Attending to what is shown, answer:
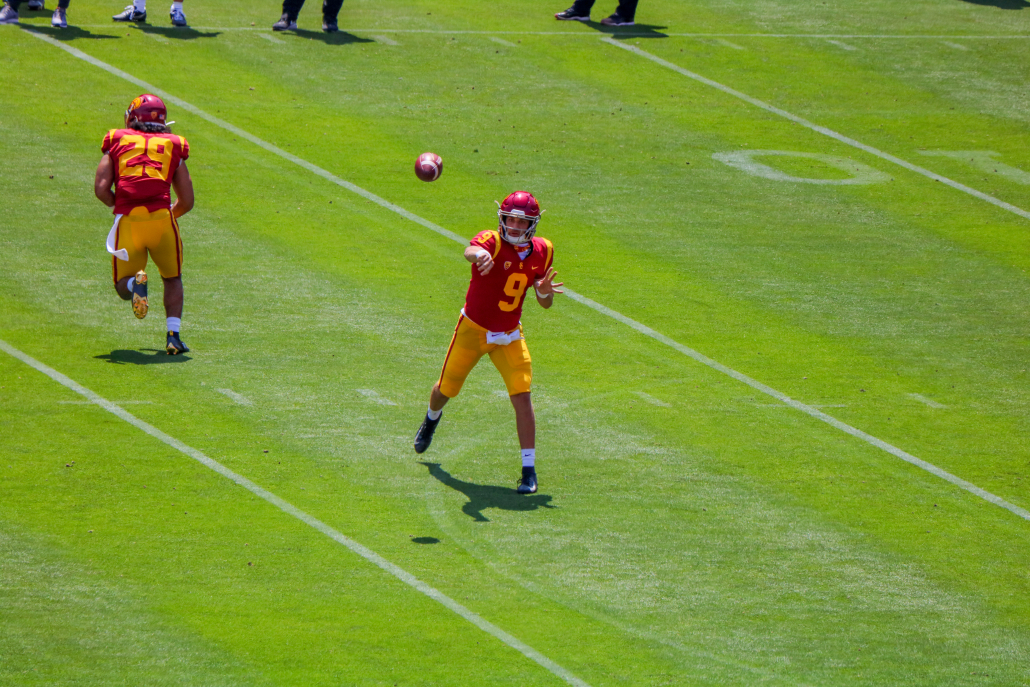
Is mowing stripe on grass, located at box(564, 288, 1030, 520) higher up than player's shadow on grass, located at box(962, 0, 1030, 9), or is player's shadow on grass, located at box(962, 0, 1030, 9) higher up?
player's shadow on grass, located at box(962, 0, 1030, 9)

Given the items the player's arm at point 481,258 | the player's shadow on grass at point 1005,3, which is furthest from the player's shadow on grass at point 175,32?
the player's shadow on grass at point 1005,3

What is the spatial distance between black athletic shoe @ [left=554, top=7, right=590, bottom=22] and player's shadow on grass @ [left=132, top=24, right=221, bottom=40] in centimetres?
601

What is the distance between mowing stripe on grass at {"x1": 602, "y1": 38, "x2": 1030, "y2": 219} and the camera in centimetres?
1855

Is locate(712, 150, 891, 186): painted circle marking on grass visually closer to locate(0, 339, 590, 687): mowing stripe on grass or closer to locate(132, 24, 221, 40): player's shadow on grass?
locate(132, 24, 221, 40): player's shadow on grass

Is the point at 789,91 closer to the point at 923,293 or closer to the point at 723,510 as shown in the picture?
the point at 923,293

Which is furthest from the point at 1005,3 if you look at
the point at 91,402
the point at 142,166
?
the point at 91,402

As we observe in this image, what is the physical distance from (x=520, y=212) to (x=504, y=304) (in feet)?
2.34

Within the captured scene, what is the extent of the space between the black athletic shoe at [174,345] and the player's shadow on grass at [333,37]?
10.6 metres

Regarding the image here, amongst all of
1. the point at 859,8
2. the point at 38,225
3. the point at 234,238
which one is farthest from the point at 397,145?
the point at 859,8

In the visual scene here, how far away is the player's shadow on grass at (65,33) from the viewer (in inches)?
834

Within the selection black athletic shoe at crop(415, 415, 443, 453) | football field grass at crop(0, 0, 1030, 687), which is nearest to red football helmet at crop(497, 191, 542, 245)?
black athletic shoe at crop(415, 415, 443, 453)

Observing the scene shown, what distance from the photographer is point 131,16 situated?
73.1ft

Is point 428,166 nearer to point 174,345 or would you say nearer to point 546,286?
point 546,286

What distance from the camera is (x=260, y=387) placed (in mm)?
12211
